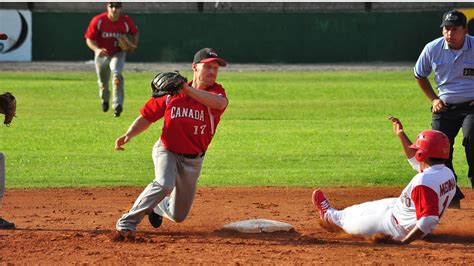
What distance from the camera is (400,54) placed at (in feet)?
113

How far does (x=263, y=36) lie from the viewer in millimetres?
33875

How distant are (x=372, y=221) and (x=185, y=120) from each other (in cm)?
180

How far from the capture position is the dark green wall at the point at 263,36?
3347cm

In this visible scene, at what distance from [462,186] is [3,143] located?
7.61 m

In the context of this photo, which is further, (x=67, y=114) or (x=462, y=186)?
(x=67, y=114)

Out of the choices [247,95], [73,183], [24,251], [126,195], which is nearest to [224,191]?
[126,195]

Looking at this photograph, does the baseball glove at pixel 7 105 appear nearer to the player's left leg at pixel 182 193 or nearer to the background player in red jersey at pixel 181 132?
the background player in red jersey at pixel 181 132

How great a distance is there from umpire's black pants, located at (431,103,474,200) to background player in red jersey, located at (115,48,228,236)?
9.63 ft

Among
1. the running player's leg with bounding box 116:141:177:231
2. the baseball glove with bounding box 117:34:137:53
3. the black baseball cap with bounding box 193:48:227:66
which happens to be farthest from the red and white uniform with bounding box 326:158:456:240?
the baseball glove with bounding box 117:34:137:53

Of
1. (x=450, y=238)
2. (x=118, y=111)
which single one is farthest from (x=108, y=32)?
(x=450, y=238)

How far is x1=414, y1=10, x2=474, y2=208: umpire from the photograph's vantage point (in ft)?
33.3

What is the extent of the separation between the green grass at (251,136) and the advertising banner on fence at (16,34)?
624cm

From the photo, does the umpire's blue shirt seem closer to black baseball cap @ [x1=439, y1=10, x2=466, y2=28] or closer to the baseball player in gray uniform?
black baseball cap @ [x1=439, y1=10, x2=466, y2=28]

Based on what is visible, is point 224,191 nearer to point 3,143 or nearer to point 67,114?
point 3,143
